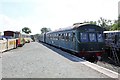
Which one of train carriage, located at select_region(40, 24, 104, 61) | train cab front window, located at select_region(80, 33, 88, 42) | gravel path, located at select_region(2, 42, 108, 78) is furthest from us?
train cab front window, located at select_region(80, 33, 88, 42)

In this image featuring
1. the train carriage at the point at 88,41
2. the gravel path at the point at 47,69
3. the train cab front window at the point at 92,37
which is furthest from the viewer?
the train cab front window at the point at 92,37

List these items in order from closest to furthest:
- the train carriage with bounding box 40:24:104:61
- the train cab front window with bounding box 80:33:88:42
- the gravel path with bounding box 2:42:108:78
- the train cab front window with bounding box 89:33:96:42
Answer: the gravel path with bounding box 2:42:108:78, the train carriage with bounding box 40:24:104:61, the train cab front window with bounding box 80:33:88:42, the train cab front window with bounding box 89:33:96:42

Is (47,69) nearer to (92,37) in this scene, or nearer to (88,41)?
(88,41)

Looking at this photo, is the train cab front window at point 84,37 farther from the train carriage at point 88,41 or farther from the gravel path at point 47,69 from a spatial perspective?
the gravel path at point 47,69

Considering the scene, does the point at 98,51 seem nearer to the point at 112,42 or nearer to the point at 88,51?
the point at 88,51

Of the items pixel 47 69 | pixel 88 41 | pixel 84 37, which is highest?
pixel 84 37

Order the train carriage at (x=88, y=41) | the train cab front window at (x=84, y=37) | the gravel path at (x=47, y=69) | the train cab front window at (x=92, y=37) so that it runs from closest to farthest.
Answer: the gravel path at (x=47, y=69) < the train carriage at (x=88, y=41) < the train cab front window at (x=84, y=37) < the train cab front window at (x=92, y=37)

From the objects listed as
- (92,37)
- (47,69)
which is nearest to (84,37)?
(92,37)

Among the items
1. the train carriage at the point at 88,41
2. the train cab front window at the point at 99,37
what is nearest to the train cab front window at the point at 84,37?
the train carriage at the point at 88,41

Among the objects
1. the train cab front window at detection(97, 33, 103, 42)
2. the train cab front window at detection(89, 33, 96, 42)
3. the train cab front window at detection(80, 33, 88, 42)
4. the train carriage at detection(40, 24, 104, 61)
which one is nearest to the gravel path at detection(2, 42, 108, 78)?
the train carriage at detection(40, 24, 104, 61)

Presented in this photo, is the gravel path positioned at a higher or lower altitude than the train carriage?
lower

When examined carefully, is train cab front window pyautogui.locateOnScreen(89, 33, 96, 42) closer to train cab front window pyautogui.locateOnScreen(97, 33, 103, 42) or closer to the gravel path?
train cab front window pyautogui.locateOnScreen(97, 33, 103, 42)

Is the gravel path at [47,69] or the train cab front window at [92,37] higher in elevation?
the train cab front window at [92,37]

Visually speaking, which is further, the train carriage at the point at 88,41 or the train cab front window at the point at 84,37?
the train cab front window at the point at 84,37
